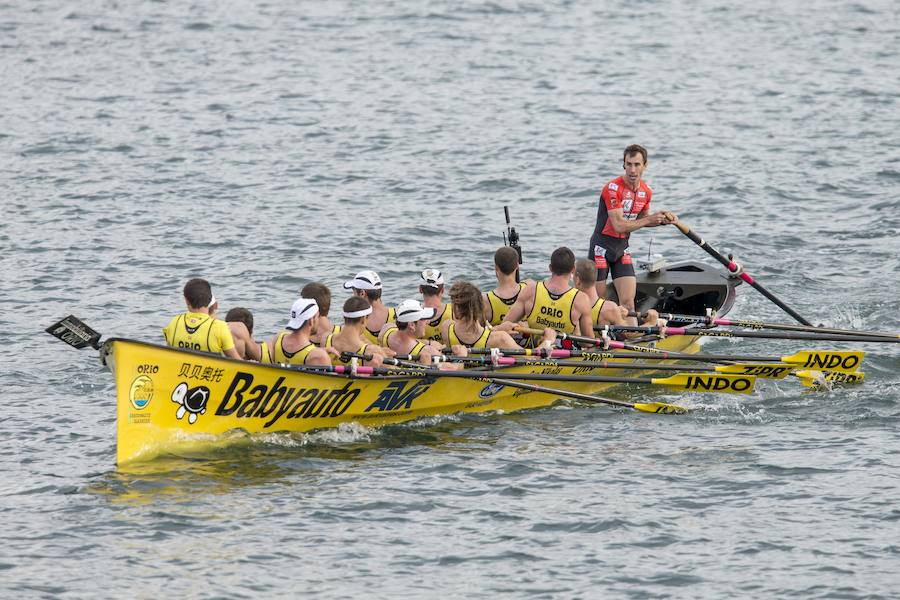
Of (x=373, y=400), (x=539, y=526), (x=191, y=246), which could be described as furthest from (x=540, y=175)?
(x=539, y=526)

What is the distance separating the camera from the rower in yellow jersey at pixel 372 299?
1873 centimetres

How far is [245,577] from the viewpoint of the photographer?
14.4 meters

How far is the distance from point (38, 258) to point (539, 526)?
15095 mm

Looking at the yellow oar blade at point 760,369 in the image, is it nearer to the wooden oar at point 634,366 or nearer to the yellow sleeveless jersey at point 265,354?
the wooden oar at point 634,366

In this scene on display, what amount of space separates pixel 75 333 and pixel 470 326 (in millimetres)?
5329

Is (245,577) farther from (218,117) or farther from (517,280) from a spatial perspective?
(218,117)

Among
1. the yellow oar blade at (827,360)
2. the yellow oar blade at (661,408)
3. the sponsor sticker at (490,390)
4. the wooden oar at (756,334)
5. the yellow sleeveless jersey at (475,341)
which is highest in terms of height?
the yellow sleeveless jersey at (475,341)

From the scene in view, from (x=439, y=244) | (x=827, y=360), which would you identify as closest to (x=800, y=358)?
(x=827, y=360)

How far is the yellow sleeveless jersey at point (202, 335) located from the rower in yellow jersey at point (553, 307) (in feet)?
13.5

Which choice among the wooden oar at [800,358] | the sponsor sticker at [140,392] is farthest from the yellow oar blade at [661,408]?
the sponsor sticker at [140,392]

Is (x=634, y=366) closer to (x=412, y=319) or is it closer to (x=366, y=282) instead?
(x=412, y=319)

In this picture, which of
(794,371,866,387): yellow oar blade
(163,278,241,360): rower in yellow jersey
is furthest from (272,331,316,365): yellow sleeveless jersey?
(794,371,866,387): yellow oar blade

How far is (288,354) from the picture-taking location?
57.7 feet

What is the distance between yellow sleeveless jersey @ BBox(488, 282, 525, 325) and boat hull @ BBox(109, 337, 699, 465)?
4.07 feet
